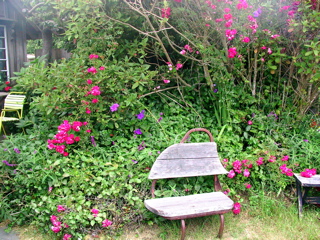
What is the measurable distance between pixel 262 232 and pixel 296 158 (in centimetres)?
106

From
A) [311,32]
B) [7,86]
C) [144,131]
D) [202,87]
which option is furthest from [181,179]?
[7,86]

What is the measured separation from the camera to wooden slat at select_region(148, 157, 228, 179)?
10.7 ft

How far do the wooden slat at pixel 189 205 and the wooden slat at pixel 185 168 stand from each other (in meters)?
0.22

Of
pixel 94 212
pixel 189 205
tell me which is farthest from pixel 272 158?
pixel 94 212

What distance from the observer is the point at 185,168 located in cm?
338

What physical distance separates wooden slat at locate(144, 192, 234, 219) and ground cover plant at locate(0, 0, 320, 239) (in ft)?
0.69

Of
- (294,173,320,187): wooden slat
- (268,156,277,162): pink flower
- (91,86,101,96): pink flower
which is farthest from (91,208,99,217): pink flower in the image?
(294,173,320,187): wooden slat

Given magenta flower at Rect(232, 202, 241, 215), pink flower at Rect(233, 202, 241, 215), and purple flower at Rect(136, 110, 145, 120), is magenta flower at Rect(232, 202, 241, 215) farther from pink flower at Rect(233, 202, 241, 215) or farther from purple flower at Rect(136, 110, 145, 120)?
purple flower at Rect(136, 110, 145, 120)

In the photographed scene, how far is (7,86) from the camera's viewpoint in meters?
7.02

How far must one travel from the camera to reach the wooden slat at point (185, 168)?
3268 mm

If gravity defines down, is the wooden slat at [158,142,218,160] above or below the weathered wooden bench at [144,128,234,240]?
above

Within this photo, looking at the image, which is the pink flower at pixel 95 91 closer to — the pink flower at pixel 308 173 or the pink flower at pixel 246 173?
the pink flower at pixel 246 173

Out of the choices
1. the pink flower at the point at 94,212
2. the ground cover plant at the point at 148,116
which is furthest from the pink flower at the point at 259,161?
the pink flower at the point at 94,212

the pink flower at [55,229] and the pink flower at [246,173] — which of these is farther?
the pink flower at [246,173]
